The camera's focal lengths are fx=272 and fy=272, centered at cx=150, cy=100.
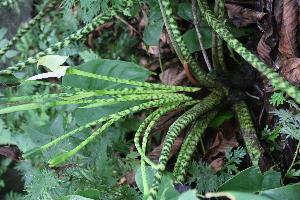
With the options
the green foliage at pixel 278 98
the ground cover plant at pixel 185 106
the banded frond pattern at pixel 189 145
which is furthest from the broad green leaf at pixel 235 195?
the green foliage at pixel 278 98

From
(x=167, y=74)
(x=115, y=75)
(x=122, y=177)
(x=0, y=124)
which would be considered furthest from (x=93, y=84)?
(x=0, y=124)

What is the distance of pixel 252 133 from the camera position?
0.70 m

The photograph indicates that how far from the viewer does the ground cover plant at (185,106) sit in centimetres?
57

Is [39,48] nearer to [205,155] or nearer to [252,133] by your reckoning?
[205,155]

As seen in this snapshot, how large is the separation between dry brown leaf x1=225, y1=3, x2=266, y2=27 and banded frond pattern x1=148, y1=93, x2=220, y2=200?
0.72 ft

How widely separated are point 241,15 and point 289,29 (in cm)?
16

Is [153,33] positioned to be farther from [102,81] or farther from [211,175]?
[211,175]

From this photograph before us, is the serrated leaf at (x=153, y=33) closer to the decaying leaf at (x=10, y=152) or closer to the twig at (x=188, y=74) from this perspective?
the twig at (x=188, y=74)

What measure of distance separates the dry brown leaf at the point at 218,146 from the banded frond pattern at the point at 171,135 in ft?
0.38

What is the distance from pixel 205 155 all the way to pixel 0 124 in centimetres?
102

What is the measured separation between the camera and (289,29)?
64 centimetres

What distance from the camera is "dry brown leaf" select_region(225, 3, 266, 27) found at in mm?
730

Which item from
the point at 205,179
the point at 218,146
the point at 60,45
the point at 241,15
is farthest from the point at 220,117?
the point at 60,45

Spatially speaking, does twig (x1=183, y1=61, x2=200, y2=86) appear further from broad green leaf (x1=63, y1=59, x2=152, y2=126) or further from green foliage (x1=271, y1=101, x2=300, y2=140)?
green foliage (x1=271, y1=101, x2=300, y2=140)
